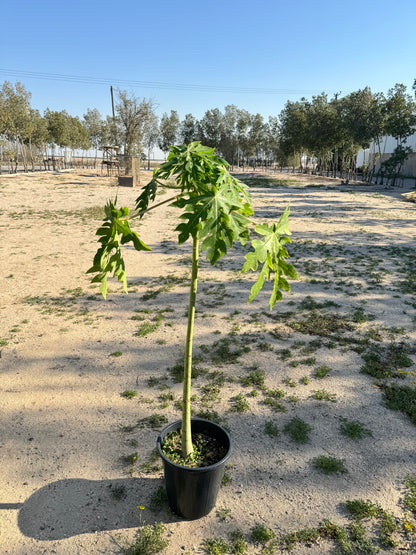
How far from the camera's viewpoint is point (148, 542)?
A: 2357 millimetres

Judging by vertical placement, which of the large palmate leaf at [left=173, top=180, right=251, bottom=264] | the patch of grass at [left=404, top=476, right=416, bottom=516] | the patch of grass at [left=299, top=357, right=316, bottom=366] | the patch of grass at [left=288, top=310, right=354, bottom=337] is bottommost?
the patch of grass at [left=404, top=476, right=416, bottom=516]

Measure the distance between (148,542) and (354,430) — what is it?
215 centimetres

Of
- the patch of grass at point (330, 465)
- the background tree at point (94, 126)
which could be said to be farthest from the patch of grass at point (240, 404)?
the background tree at point (94, 126)

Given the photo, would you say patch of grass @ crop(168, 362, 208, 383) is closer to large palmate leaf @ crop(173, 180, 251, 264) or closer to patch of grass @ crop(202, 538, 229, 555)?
patch of grass @ crop(202, 538, 229, 555)

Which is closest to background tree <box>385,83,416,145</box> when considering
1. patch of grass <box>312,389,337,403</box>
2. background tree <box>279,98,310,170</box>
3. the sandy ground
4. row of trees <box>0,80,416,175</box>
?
row of trees <box>0,80,416,175</box>

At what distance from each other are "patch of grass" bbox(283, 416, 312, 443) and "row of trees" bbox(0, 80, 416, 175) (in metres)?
34.2

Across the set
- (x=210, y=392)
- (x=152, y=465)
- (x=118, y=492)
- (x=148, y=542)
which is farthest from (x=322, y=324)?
(x=148, y=542)

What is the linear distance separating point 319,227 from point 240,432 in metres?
12.2

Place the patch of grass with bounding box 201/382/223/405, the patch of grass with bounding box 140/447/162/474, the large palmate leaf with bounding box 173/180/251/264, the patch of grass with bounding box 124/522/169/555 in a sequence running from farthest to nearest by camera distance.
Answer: the patch of grass with bounding box 201/382/223/405 → the patch of grass with bounding box 140/447/162/474 → the patch of grass with bounding box 124/522/169/555 → the large palmate leaf with bounding box 173/180/251/264

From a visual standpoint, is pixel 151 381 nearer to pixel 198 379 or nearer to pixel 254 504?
pixel 198 379

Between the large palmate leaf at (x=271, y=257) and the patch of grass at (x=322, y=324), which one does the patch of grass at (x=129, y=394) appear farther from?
the patch of grass at (x=322, y=324)

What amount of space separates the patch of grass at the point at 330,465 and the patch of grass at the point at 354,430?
40 centimetres

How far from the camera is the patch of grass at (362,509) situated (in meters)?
2.61

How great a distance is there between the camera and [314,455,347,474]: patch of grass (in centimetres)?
300
